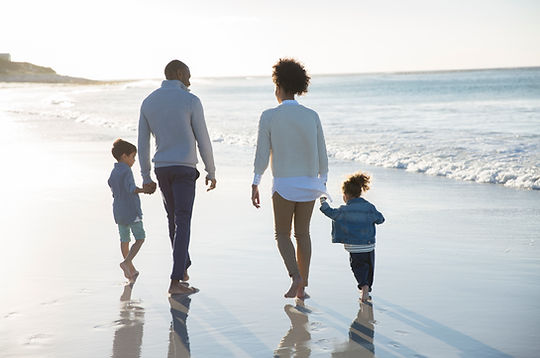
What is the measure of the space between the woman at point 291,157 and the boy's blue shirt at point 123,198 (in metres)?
1.09

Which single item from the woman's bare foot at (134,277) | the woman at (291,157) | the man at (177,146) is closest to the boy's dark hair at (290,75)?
the woman at (291,157)

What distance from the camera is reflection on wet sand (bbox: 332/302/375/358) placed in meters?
3.88

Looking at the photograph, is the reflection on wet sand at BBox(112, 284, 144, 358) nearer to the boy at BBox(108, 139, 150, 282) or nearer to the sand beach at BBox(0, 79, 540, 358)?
the sand beach at BBox(0, 79, 540, 358)

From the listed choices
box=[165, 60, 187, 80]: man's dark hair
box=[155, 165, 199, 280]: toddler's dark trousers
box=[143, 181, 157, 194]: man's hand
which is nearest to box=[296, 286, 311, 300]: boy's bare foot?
box=[155, 165, 199, 280]: toddler's dark trousers

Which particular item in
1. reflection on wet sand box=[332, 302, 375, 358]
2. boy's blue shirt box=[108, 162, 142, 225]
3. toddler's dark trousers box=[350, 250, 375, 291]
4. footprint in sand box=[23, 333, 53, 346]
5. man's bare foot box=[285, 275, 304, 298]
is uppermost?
boy's blue shirt box=[108, 162, 142, 225]

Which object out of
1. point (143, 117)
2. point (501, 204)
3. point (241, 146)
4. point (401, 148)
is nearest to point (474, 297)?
point (143, 117)

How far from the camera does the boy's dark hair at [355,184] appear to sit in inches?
197

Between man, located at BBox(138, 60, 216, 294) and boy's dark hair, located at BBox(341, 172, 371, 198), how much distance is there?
3.25ft

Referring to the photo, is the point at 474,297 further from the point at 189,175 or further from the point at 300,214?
the point at 189,175

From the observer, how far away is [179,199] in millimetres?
5082

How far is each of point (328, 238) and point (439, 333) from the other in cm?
273

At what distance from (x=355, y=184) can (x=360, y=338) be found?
128 cm

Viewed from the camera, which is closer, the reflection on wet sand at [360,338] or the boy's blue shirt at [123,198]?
the reflection on wet sand at [360,338]

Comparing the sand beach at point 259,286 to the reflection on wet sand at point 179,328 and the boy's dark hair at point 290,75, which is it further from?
the boy's dark hair at point 290,75
